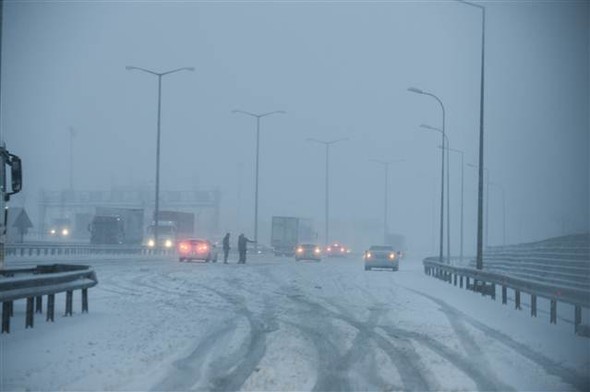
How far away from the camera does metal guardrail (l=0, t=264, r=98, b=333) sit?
13380 millimetres

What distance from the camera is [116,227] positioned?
70562 millimetres

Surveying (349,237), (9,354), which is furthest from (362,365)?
(349,237)

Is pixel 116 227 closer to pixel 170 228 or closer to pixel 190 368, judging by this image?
pixel 170 228

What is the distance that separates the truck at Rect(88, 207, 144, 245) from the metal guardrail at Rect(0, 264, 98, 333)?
51.9 m

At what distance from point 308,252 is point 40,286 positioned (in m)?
50.0

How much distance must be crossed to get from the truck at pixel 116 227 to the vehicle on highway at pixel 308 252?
1599cm

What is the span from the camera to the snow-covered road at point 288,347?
1010 centimetres

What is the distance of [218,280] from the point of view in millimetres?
29984

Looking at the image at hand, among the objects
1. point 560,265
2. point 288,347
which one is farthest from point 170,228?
point 288,347

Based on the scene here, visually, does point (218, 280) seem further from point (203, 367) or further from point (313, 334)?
point (203, 367)

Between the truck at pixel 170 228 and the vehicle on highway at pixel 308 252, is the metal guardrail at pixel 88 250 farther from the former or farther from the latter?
the vehicle on highway at pixel 308 252

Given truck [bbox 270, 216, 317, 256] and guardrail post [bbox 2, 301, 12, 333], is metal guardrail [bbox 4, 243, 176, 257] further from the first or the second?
guardrail post [bbox 2, 301, 12, 333]

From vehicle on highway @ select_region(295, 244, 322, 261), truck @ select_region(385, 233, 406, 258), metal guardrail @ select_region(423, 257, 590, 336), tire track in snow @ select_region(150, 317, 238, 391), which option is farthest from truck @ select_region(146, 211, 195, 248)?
tire track in snow @ select_region(150, 317, 238, 391)

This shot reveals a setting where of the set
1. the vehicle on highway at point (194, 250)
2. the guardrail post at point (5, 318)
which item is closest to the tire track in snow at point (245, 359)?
the guardrail post at point (5, 318)
